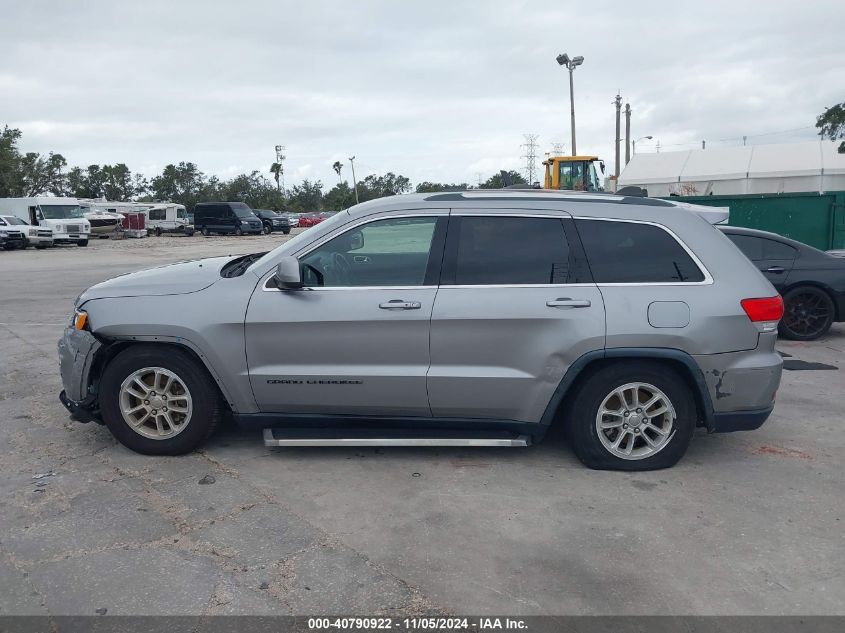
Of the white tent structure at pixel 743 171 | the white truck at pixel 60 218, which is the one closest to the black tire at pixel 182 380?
the white tent structure at pixel 743 171

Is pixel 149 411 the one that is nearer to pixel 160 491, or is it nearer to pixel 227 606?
pixel 160 491

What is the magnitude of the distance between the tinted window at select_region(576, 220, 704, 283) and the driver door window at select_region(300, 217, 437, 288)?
3.37 ft

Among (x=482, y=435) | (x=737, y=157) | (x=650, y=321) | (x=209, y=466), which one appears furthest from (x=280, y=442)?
(x=737, y=157)

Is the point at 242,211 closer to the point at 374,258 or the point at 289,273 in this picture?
the point at 374,258

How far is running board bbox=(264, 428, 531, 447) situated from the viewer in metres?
4.53

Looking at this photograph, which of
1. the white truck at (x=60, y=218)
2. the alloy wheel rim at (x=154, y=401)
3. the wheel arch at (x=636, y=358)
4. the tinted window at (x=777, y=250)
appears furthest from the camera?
the white truck at (x=60, y=218)

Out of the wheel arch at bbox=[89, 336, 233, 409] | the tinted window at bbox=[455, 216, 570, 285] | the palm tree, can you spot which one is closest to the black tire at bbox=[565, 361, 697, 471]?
the tinted window at bbox=[455, 216, 570, 285]

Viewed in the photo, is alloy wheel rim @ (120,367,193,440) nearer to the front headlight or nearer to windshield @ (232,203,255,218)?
the front headlight

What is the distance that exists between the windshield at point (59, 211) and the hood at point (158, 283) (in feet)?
117

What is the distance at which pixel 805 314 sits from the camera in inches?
356

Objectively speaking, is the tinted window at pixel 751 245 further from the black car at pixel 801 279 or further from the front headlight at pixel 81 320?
the front headlight at pixel 81 320

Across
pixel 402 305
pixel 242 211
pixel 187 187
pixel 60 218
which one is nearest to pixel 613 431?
pixel 402 305

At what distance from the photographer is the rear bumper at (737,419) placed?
4.49m

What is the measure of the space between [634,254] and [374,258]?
1.66m
